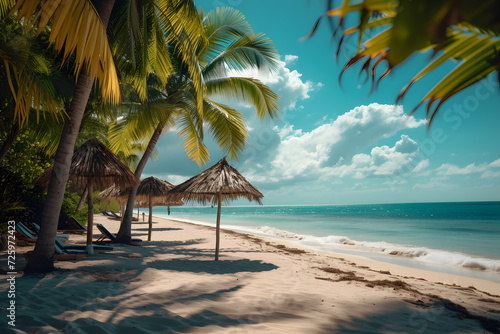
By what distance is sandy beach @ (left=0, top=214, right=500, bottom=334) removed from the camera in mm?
3127

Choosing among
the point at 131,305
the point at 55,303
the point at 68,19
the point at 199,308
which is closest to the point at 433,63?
the point at 68,19

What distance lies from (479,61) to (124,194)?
528 inches

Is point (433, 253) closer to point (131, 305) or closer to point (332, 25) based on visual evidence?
point (131, 305)

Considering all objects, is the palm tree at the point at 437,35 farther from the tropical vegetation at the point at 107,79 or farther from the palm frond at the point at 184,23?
the palm frond at the point at 184,23

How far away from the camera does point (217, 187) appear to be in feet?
24.2

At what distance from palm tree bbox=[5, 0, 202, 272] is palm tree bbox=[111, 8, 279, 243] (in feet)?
8.26

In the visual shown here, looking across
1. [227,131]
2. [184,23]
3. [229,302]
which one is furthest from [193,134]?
[229,302]

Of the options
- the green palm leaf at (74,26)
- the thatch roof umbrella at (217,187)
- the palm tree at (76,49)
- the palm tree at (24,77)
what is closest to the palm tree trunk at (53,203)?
the palm tree at (76,49)

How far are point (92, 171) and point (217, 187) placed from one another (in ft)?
9.52

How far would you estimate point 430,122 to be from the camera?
3.33 ft

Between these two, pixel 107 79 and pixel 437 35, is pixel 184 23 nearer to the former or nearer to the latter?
pixel 107 79

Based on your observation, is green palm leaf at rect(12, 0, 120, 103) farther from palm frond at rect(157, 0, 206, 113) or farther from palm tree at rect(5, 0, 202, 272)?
palm frond at rect(157, 0, 206, 113)

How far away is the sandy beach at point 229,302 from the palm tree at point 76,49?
859 mm

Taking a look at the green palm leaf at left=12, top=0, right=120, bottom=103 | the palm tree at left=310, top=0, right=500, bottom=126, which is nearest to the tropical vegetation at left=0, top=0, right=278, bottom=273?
the green palm leaf at left=12, top=0, right=120, bottom=103
